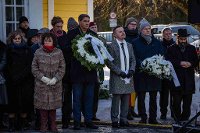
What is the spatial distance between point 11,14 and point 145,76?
3.74m

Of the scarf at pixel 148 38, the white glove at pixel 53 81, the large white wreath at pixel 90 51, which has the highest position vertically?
the scarf at pixel 148 38

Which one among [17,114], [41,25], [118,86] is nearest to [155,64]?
[118,86]

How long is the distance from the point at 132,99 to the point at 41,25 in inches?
117

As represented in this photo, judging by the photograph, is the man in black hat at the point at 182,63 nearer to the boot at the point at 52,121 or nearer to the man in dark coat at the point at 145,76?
the man in dark coat at the point at 145,76

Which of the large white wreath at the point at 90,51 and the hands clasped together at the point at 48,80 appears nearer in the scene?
the hands clasped together at the point at 48,80

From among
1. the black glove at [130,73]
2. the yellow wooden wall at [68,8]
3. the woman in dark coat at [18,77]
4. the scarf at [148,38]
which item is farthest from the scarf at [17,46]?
the yellow wooden wall at [68,8]

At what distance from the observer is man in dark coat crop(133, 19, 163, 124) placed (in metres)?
9.80

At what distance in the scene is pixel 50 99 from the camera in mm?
8992

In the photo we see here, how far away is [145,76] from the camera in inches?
388

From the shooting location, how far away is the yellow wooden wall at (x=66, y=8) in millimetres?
12711

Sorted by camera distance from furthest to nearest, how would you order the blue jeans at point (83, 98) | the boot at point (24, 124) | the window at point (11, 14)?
the window at point (11, 14) < the boot at point (24, 124) < the blue jeans at point (83, 98)

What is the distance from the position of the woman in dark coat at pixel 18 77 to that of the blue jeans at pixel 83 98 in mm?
805

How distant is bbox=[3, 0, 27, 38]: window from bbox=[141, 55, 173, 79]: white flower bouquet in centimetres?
357

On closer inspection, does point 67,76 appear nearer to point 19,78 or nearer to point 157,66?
point 19,78
